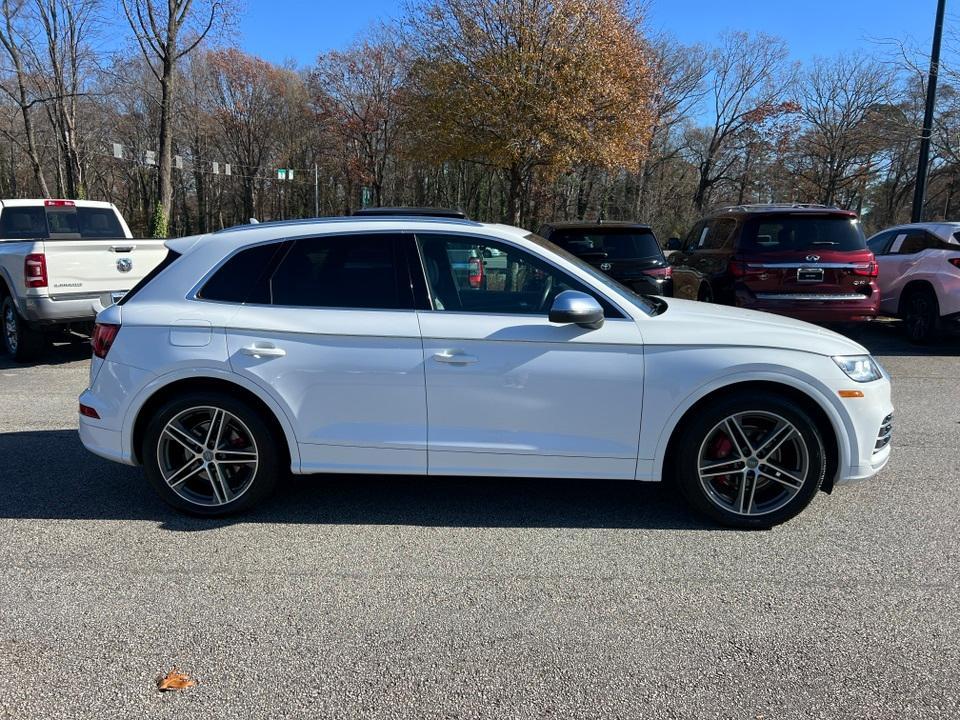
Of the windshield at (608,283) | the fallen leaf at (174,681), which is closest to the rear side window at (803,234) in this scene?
the windshield at (608,283)

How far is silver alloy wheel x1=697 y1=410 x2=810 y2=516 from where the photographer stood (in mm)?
3990

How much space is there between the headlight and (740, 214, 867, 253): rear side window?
17.6 feet

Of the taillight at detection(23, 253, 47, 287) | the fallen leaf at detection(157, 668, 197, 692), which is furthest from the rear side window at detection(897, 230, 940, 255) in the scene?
the taillight at detection(23, 253, 47, 287)

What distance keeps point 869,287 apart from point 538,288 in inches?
259

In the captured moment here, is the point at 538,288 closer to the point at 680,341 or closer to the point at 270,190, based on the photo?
the point at 680,341

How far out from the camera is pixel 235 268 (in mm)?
4219

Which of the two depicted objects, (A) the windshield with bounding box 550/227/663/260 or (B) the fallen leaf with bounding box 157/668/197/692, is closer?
(B) the fallen leaf with bounding box 157/668/197/692

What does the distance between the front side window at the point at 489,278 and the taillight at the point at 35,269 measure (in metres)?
6.12

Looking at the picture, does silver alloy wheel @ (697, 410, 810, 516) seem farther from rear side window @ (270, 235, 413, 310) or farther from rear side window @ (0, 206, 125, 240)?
rear side window @ (0, 206, 125, 240)

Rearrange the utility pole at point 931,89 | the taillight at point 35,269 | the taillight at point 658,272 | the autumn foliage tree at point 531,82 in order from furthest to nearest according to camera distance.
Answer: the autumn foliage tree at point 531,82 < the utility pole at point 931,89 < the taillight at point 658,272 < the taillight at point 35,269

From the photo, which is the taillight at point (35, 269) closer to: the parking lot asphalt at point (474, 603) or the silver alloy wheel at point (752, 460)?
the parking lot asphalt at point (474, 603)

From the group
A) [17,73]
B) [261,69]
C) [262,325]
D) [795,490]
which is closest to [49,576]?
[262,325]

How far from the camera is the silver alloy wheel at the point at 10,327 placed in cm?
885

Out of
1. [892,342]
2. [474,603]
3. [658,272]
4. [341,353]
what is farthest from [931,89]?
[474,603]
